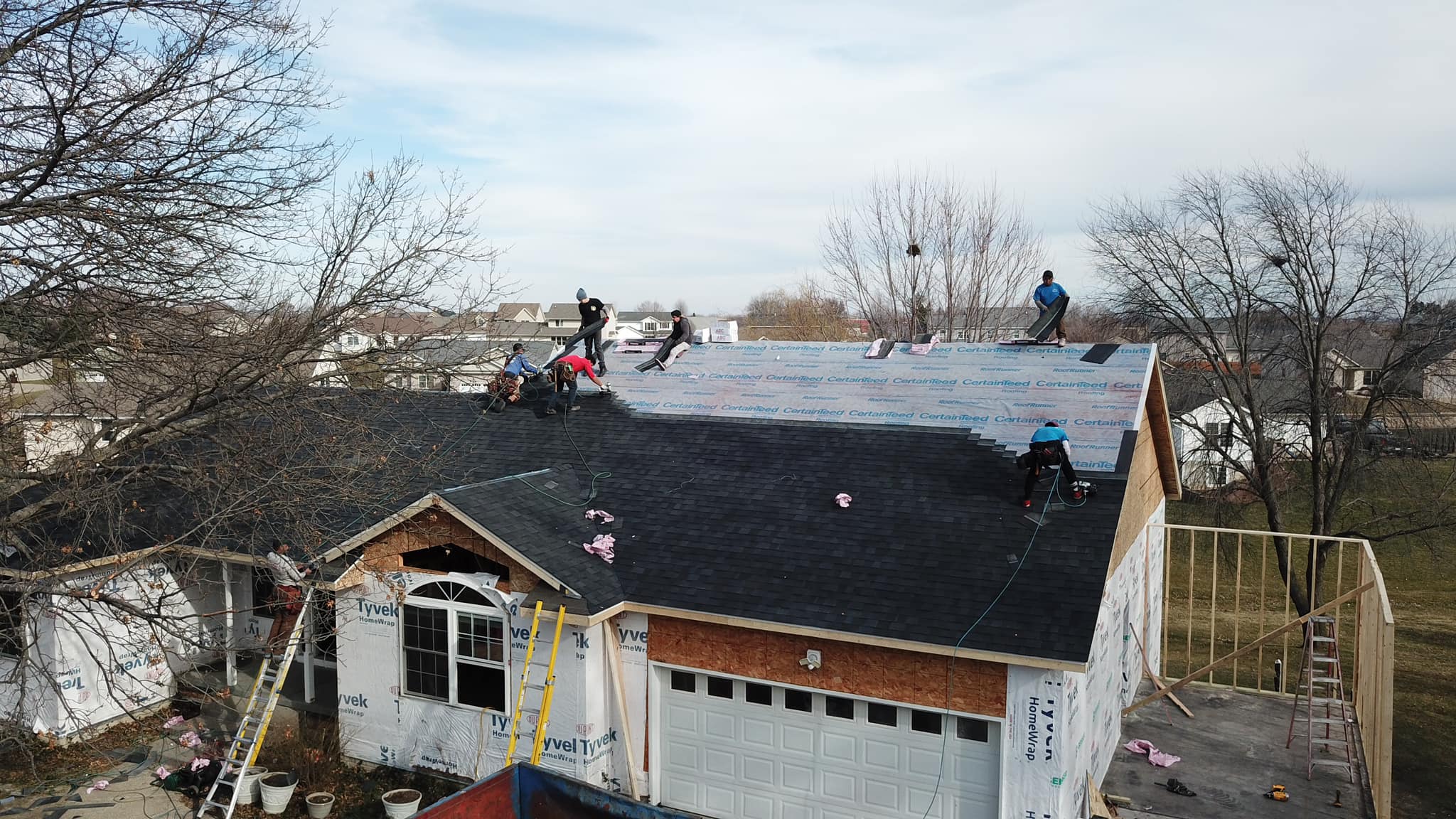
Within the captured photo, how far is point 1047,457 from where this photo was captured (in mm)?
11523

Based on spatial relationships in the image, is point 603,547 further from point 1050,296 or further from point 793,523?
point 1050,296

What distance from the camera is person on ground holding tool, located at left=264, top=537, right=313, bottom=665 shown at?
37.1 ft

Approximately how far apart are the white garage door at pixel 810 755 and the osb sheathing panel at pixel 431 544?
7.26 feet

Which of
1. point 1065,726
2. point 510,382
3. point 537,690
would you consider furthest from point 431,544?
point 1065,726

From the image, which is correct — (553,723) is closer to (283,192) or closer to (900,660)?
(900,660)

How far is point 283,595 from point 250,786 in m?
3.07

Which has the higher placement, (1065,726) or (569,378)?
(569,378)

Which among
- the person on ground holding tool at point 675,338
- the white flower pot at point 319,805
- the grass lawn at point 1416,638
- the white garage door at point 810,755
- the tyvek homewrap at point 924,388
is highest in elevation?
the person on ground holding tool at point 675,338

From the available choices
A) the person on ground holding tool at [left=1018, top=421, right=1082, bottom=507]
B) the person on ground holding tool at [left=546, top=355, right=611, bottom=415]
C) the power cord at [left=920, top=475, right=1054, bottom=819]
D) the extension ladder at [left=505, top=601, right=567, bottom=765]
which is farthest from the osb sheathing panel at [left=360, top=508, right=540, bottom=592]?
the person on ground holding tool at [left=1018, top=421, right=1082, bottom=507]

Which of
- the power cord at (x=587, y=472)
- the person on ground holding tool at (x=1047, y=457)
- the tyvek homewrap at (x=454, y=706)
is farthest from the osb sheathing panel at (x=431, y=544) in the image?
the person on ground holding tool at (x=1047, y=457)

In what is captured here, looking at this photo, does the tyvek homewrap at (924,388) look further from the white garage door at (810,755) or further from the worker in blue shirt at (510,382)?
the white garage door at (810,755)

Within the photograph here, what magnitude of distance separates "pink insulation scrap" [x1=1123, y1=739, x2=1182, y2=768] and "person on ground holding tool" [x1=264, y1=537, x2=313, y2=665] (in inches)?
457

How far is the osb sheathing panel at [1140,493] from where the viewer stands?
12.4 metres

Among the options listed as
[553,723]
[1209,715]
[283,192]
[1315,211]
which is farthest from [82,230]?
[1315,211]
